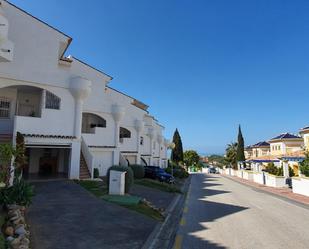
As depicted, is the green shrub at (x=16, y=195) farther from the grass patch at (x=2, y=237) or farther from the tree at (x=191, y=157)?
the tree at (x=191, y=157)

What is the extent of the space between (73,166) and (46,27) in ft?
36.6

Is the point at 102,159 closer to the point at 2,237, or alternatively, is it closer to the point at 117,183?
the point at 117,183

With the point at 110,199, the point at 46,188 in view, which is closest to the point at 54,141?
the point at 46,188

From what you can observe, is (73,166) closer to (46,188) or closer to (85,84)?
(46,188)

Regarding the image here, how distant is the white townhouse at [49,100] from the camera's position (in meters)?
19.3

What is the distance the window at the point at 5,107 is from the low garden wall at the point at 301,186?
26.3 metres

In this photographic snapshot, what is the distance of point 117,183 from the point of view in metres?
16.2

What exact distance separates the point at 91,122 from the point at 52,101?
Answer: 8775 mm

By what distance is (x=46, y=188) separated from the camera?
54.5ft

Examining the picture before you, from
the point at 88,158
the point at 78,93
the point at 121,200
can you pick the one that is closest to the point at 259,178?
the point at 88,158

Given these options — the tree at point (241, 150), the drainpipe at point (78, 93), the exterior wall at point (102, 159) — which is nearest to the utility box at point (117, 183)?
the drainpipe at point (78, 93)

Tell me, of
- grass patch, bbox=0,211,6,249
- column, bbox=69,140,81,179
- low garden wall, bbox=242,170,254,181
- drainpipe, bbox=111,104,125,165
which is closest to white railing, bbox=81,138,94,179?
column, bbox=69,140,81,179

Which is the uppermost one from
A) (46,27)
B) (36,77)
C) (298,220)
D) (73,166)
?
(46,27)

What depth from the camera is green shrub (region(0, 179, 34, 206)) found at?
9.63m
